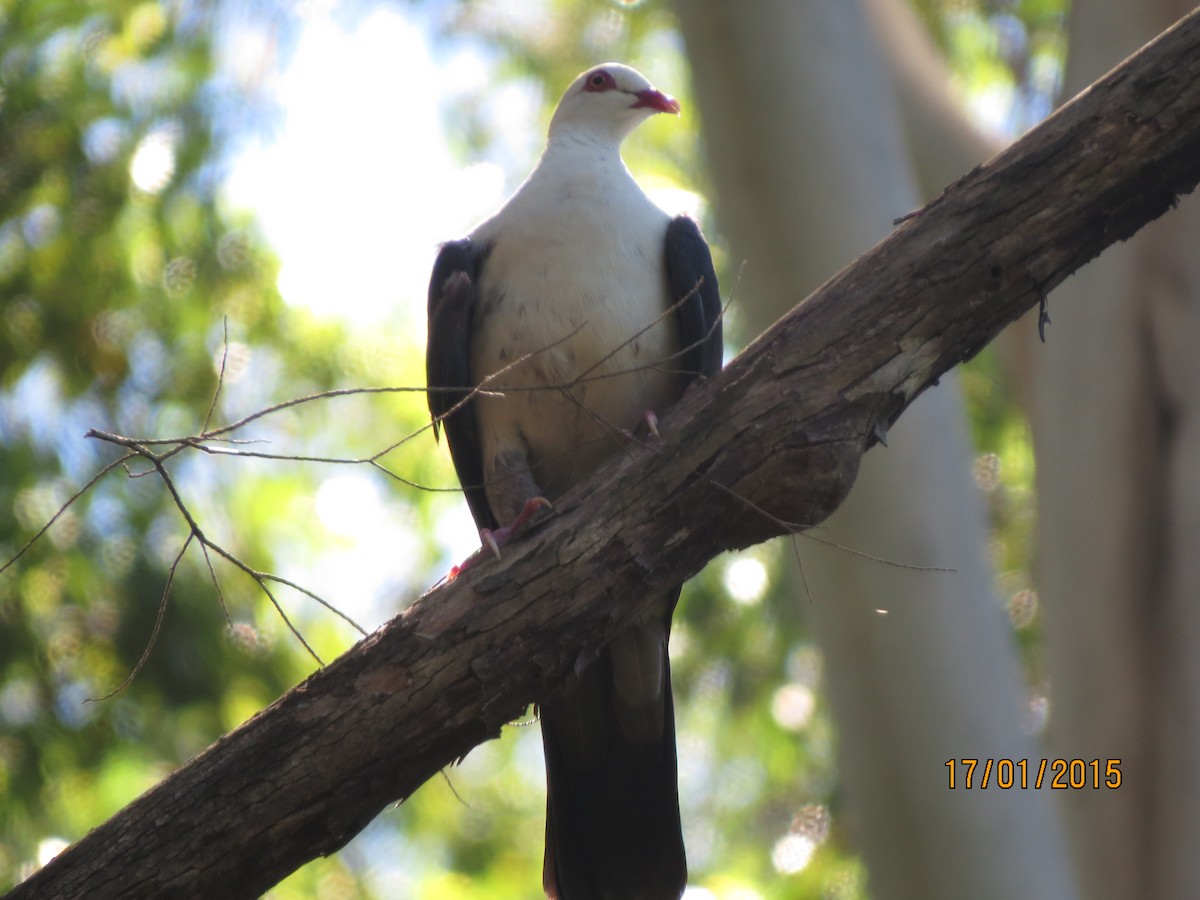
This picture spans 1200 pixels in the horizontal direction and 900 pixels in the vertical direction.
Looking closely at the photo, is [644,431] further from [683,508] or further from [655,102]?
[655,102]

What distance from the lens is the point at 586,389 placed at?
3393 millimetres

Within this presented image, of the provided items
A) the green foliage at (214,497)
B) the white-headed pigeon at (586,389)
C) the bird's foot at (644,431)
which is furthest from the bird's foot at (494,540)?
the green foliage at (214,497)

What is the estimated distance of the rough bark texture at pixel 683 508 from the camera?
8.37 feet

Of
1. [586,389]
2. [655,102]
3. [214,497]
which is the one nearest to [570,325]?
[586,389]

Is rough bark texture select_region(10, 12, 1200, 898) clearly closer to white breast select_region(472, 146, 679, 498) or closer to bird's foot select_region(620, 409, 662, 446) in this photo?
bird's foot select_region(620, 409, 662, 446)

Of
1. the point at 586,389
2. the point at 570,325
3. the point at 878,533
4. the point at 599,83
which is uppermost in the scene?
the point at 599,83

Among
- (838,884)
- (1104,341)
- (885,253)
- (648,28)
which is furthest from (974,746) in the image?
(648,28)

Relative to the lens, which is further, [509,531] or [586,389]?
[586,389]

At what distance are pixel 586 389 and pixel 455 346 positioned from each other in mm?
413

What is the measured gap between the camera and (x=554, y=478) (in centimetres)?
362

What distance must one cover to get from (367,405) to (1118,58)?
4.71 m

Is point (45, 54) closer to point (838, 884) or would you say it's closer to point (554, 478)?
point (554, 478)

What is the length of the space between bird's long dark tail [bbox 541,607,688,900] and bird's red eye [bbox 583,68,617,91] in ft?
6.35
